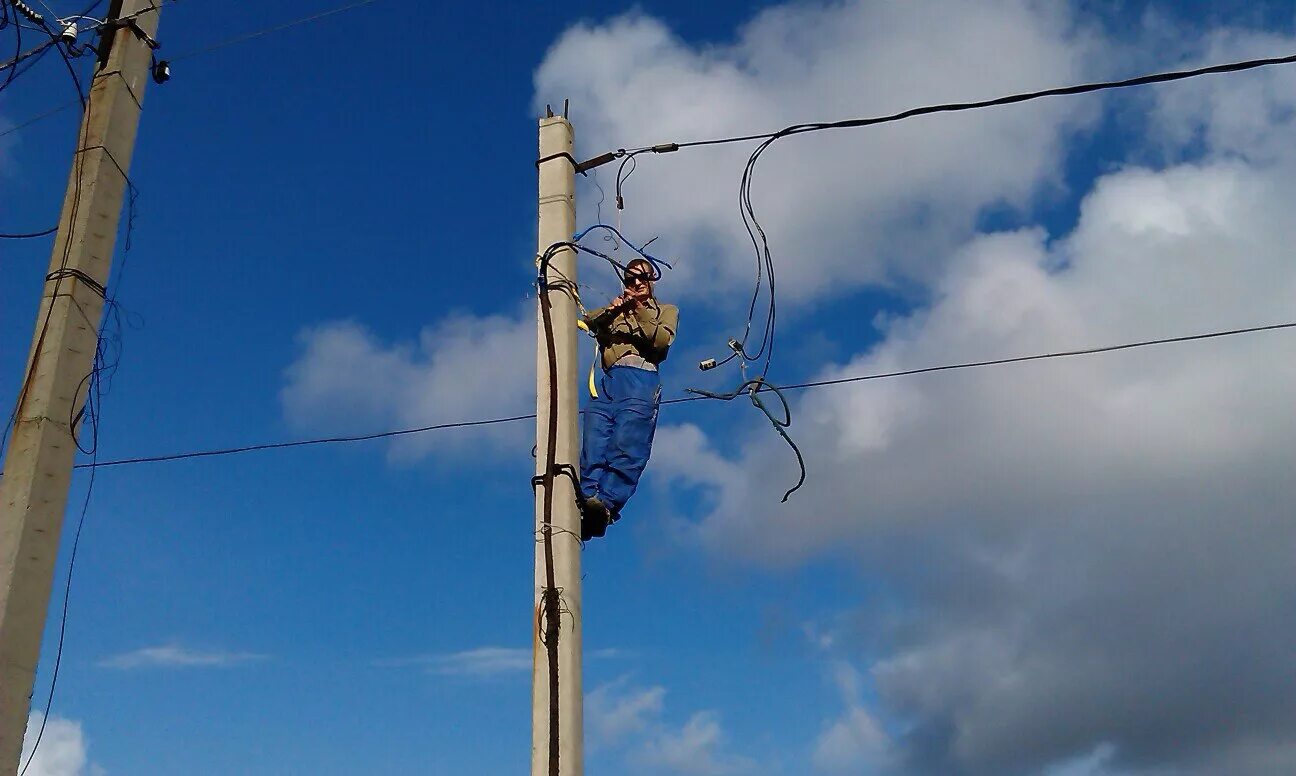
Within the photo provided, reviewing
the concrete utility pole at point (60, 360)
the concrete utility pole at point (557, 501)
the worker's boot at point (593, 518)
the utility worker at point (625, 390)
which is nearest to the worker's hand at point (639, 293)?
the utility worker at point (625, 390)

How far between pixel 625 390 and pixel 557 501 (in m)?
1.20

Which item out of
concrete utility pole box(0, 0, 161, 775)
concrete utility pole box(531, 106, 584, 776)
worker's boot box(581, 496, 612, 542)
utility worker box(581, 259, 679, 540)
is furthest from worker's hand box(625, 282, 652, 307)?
concrete utility pole box(0, 0, 161, 775)

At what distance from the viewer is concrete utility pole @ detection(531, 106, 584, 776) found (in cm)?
452

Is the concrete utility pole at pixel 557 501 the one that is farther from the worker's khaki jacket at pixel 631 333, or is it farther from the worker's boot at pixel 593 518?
the worker's khaki jacket at pixel 631 333

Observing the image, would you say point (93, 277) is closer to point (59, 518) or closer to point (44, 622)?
point (59, 518)

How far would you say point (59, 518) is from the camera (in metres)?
5.92

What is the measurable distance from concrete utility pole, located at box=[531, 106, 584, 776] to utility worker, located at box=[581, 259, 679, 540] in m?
0.43

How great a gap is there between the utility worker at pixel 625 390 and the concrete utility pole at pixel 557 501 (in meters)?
0.43

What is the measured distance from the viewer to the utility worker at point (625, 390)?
562cm

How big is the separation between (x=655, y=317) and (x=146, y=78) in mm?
3771

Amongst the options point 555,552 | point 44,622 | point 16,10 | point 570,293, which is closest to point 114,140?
point 16,10

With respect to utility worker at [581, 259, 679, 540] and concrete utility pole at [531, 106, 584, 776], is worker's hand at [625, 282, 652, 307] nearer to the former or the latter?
utility worker at [581, 259, 679, 540]

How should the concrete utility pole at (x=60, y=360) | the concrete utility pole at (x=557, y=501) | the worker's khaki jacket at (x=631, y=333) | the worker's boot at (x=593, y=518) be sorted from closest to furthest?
the concrete utility pole at (x=557, y=501) → the worker's boot at (x=593, y=518) → the concrete utility pole at (x=60, y=360) → the worker's khaki jacket at (x=631, y=333)

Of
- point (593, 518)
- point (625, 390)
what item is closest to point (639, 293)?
point (625, 390)
